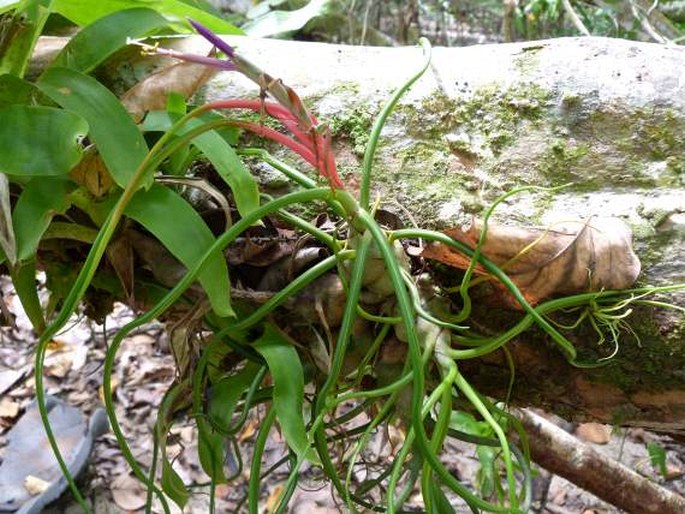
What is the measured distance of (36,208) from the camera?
0.70 m

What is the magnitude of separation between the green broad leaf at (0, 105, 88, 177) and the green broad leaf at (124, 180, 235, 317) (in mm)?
75

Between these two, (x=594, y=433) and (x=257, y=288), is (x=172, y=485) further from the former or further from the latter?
(x=594, y=433)

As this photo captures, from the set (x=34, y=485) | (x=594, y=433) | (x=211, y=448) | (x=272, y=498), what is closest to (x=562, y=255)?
(x=211, y=448)

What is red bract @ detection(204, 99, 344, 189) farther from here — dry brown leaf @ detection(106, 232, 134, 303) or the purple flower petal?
dry brown leaf @ detection(106, 232, 134, 303)

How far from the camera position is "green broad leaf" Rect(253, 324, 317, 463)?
67cm

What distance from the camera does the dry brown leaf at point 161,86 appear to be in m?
0.76

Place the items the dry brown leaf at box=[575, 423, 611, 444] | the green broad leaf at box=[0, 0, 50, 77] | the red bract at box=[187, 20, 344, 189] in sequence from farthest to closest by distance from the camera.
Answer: the dry brown leaf at box=[575, 423, 611, 444], the green broad leaf at box=[0, 0, 50, 77], the red bract at box=[187, 20, 344, 189]

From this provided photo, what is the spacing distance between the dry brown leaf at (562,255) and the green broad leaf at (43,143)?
1.19ft

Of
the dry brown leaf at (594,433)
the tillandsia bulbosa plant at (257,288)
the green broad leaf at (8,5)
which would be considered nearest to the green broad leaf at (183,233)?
the tillandsia bulbosa plant at (257,288)

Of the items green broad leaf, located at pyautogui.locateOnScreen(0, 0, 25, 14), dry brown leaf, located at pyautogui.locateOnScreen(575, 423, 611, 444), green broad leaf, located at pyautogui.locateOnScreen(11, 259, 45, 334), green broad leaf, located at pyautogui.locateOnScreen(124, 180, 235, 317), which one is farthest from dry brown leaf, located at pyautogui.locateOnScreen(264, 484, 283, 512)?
green broad leaf, located at pyautogui.locateOnScreen(0, 0, 25, 14)

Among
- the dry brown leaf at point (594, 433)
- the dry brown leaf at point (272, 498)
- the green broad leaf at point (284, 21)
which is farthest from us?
the dry brown leaf at point (594, 433)

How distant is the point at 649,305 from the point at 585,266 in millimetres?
101

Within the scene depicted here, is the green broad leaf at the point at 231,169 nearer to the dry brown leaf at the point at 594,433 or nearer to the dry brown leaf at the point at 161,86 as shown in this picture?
the dry brown leaf at the point at 161,86

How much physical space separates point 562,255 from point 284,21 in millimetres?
632
